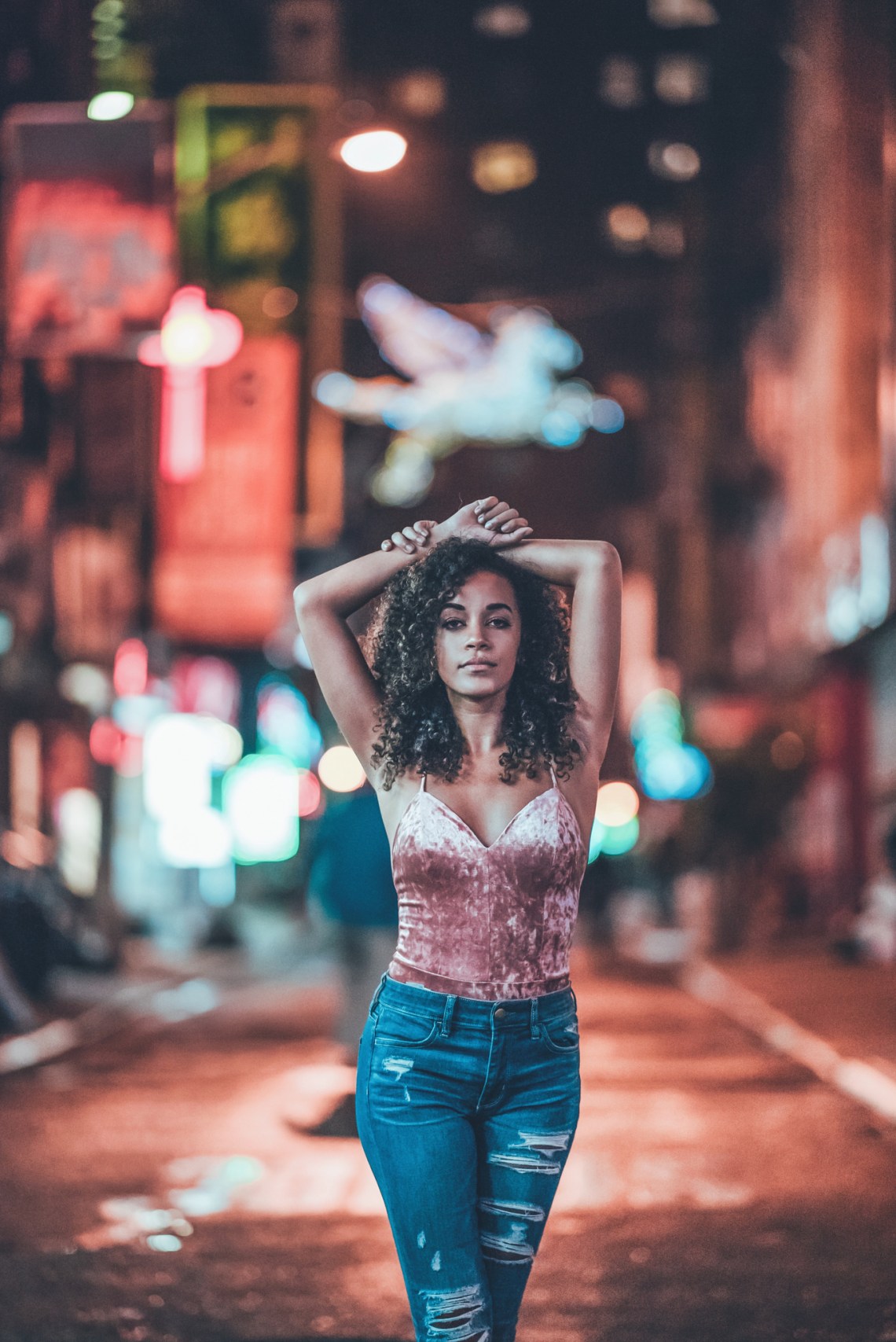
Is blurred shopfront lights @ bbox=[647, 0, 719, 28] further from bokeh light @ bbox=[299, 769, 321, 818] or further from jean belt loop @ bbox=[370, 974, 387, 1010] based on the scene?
jean belt loop @ bbox=[370, 974, 387, 1010]

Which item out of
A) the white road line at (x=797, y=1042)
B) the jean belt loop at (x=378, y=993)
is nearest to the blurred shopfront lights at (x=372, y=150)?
the white road line at (x=797, y=1042)

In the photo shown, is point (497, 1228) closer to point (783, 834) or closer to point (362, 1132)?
point (362, 1132)

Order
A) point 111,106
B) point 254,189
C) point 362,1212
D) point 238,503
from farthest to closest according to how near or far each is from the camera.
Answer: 1. point 238,503
2. point 254,189
3. point 111,106
4. point 362,1212

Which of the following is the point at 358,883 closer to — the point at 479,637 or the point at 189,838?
the point at 479,637

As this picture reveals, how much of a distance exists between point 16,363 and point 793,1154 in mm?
9285

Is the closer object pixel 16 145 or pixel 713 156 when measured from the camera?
pixel 16 145

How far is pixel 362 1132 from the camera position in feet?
10.9

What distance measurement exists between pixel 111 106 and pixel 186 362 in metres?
3.16

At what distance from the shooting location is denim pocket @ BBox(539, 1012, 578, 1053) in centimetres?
327

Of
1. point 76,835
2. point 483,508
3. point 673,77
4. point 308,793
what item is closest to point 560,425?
point 76,835

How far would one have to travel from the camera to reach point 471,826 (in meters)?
3.34

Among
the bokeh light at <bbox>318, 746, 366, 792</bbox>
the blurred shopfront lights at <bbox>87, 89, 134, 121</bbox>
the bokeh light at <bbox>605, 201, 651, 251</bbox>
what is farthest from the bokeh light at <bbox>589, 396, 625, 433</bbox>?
the bokeh light at <bbox>605, 201, 651, 251</bbox>

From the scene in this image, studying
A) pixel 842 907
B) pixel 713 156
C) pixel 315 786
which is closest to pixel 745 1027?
pixel 842 907

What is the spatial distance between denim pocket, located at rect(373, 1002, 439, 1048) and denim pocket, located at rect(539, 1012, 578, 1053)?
225 millimetres
